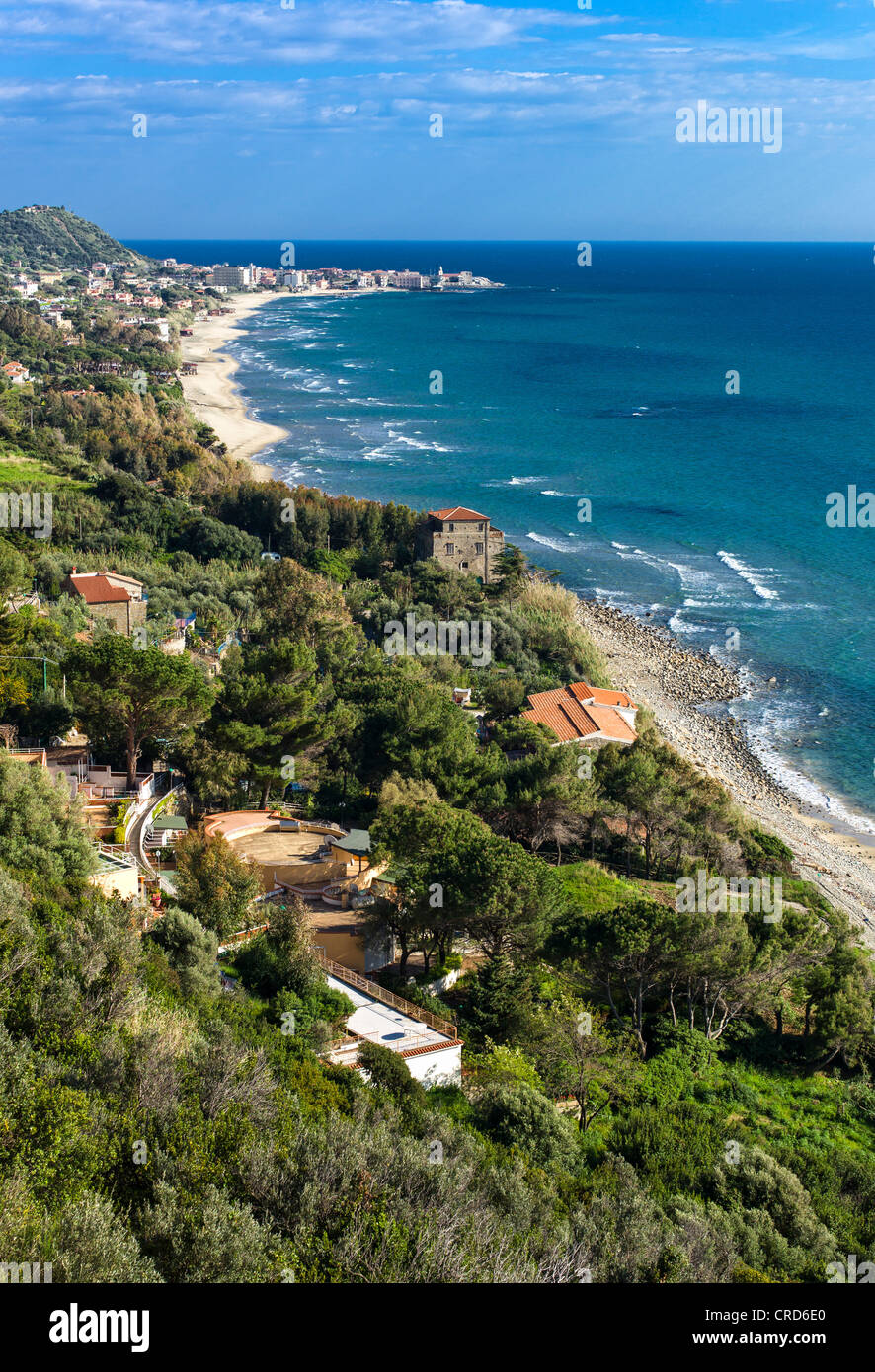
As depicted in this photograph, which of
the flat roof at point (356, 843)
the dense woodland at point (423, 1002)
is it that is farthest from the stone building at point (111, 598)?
the flat roof at point (356, 843)

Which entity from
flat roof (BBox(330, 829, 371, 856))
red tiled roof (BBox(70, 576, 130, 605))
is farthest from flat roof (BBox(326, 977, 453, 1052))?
red tiled roof (BBox(70, 576, 130, 605))

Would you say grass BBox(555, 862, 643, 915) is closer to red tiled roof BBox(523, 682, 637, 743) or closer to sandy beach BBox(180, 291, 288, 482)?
red tiled roof BBox(523, 682, 637, 743)

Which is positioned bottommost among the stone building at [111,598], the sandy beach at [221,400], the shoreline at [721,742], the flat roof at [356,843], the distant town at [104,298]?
the shoreline at [721,742]

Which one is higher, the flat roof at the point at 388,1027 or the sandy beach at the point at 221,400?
the sandy beach at the point at 221,400

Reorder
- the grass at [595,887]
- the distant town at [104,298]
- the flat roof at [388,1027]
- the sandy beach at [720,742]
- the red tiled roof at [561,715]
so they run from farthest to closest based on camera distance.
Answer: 1. the distant town at [104,298]
2. the red tiled roof at [561,715]
3. the sandy beach at [720,742]
4. the grass at [595,887]
5. the flat roof at [388,1027]

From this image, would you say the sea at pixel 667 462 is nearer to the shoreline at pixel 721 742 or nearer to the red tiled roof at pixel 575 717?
the shoreline at pixel 721 742

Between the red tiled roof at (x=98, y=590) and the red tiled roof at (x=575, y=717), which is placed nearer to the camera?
the red tiled roof at (x=575, y=717)

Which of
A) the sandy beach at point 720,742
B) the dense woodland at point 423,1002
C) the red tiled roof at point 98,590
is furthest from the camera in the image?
the red tiled roof at point 98,590
